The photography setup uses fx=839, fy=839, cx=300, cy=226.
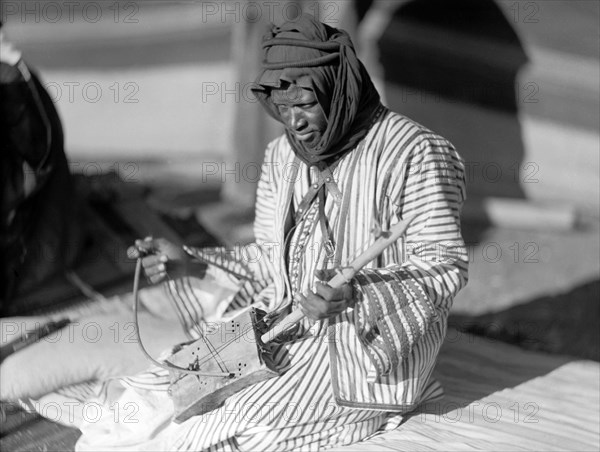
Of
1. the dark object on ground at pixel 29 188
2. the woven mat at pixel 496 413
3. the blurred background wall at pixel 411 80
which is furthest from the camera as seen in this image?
the blurred background wall at pixel 411 80

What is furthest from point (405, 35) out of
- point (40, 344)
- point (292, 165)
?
point (40, 344)

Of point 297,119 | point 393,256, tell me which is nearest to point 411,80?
point 393,256

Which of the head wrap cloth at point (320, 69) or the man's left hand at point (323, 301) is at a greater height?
the head wrap cloth at point (320, 69)

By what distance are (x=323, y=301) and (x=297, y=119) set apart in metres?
0.69

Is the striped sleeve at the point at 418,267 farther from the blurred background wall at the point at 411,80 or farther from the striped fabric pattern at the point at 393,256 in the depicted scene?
the blurred background wall at the point at 411,80

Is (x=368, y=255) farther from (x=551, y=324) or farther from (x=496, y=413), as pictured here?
(x=551, y=324)

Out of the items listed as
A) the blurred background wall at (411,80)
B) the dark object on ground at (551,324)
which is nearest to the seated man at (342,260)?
the dark object on ground at (551,324)

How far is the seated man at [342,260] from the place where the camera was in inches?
115

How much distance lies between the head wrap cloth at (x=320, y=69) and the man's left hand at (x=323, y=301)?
58 cm

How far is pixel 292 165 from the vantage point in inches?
131

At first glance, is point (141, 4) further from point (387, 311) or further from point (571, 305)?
point (387, 311)

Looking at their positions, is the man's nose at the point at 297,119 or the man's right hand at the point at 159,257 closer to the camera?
the man's nose at the point at 297,119

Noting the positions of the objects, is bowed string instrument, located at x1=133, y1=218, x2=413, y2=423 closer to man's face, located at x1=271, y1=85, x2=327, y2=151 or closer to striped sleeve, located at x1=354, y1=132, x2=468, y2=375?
striped sleeve, located at x1=354, y1=132, x2=468, y2=375

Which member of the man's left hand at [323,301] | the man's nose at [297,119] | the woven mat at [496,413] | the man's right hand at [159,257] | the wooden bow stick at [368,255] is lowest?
the woven mat at [496,413]
